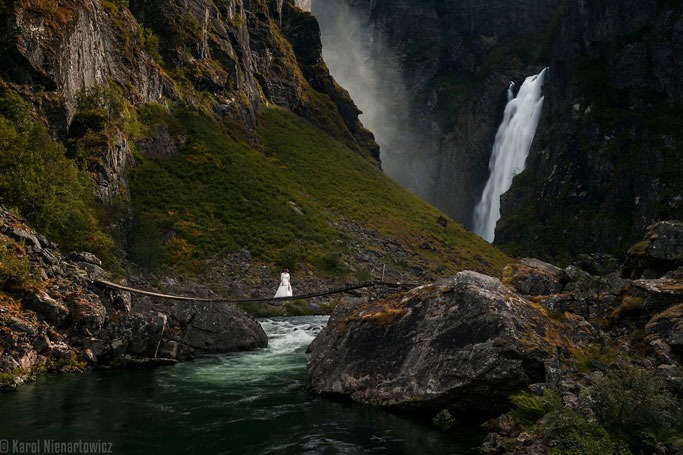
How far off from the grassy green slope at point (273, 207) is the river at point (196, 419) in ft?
74.2

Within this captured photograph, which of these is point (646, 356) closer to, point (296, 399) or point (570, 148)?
point (296, 399)

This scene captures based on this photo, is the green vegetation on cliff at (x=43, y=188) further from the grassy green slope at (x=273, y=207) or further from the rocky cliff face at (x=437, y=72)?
the rocky cliff face at (x=437, y=72)

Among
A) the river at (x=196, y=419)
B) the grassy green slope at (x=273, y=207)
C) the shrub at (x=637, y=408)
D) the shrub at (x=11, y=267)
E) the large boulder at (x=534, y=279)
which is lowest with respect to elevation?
the river at (x=196, y=419)

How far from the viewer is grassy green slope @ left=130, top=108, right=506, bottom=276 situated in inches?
1747

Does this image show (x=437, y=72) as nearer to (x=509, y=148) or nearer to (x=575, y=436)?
(x=509, y=148)

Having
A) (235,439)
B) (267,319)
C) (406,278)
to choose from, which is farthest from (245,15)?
(235,439)

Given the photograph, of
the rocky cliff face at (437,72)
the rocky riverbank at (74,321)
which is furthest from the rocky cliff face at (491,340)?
the rocky cliff face at (437,72)

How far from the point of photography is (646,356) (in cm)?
1056

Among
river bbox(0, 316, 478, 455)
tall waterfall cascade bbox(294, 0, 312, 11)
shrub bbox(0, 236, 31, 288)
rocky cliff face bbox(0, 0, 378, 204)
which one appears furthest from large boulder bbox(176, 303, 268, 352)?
tall waterfall cascade bbox(294, 0, 312, 11)

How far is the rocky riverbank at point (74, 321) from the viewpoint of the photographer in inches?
552

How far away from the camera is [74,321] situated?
1583cm

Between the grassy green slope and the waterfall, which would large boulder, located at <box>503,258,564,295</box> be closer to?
the grassy green slope

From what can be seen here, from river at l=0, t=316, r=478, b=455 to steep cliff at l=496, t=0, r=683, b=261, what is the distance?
82969 millimetres

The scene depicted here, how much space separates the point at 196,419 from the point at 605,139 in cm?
10514
